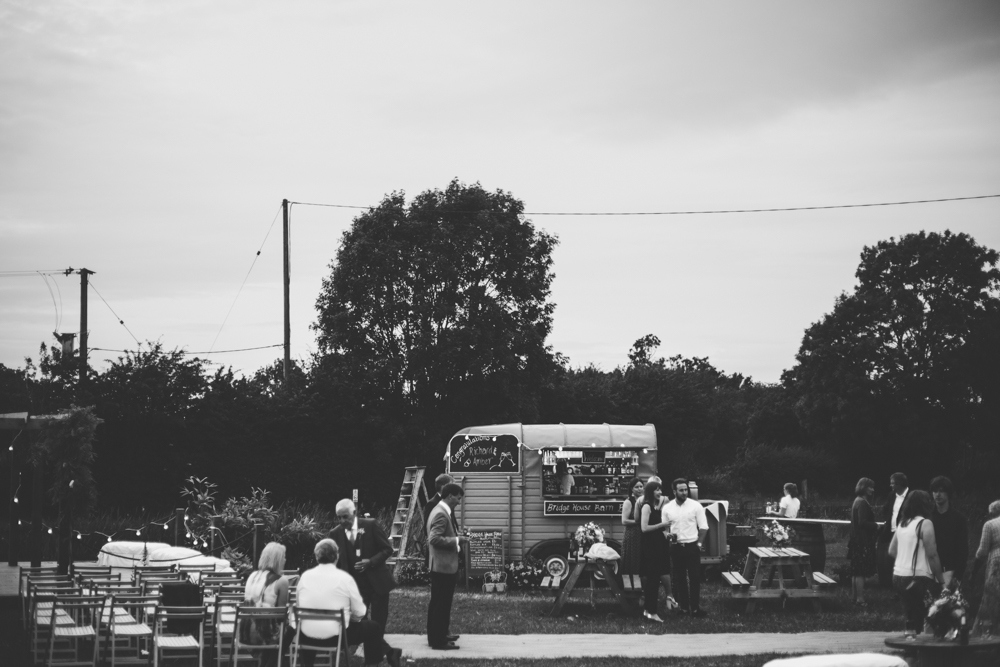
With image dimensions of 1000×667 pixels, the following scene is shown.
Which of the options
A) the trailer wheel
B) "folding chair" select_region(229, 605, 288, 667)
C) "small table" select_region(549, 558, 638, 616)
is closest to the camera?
"folding chair" select_region(229, 605, 288, 667)

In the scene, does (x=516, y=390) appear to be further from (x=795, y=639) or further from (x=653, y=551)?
(x=795, y=639)

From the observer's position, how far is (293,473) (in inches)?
977

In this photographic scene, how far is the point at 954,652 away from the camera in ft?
26.3

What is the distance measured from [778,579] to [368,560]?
612 cm

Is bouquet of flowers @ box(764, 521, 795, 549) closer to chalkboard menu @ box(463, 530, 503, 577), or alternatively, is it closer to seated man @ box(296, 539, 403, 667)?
chalkboard menu @ box(463, 530, 503, 577)

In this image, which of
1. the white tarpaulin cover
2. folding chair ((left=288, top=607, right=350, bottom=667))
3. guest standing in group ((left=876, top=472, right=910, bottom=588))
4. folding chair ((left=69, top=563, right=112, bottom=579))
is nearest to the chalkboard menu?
the white tarpaulin cover

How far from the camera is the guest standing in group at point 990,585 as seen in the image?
941cm

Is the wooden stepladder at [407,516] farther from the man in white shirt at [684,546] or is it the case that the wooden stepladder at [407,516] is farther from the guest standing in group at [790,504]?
the guest standing in group at [790,504]

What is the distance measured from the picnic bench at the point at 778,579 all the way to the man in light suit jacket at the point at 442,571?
4429 mm

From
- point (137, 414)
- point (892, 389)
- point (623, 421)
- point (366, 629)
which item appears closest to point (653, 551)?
point (366, 629)

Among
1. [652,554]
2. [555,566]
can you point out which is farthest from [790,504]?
[652,554]

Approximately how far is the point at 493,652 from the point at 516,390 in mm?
15766

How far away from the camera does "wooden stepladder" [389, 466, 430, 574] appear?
1914cm

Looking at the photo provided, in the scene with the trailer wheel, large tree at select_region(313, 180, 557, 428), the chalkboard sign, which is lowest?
the trailer wheel
